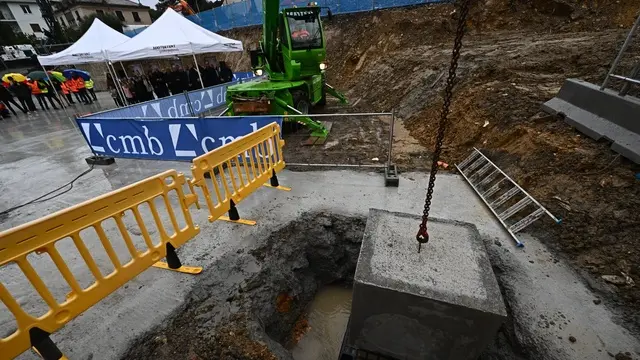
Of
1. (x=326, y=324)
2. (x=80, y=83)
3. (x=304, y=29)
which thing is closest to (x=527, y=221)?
(x=326, y=324)

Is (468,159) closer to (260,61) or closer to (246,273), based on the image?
(246,273)

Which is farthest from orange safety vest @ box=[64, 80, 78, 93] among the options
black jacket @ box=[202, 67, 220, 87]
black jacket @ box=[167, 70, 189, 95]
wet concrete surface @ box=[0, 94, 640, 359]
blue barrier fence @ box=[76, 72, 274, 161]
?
blue barrier fence @ box=[76, 72, 274, 161]

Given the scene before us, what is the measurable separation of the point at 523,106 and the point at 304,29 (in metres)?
Result: 6.08

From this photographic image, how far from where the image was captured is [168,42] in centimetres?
860

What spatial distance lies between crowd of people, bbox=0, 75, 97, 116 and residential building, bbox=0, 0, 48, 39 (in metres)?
42.6

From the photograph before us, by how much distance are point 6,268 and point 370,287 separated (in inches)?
180

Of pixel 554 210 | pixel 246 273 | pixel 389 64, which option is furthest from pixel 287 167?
pixel 389 64

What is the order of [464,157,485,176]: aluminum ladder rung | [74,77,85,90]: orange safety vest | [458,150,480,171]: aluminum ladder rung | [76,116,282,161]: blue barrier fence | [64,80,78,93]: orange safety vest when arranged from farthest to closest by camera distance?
[74,77,85,90]: orange safety vest → [64,80,78,93]: orange safety vest → [76,116,282,161]: blue barrier fence → [458,150,480,171]: aluminum ladder rung → [464,157,485,176]: aluminum ladder rung

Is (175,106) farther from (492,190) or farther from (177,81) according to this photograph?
(492,190)

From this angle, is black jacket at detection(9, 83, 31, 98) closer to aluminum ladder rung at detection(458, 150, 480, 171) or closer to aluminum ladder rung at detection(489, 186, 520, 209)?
aluminum ladder rung at detection(458, 150, 480, 171)

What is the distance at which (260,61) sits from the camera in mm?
8195

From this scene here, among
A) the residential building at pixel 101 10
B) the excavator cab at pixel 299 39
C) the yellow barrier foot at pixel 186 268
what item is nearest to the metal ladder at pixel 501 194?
the yellow barrier foot at pixel 186 268

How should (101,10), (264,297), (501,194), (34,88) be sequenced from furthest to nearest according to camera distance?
1. (101,10)
2. (34,88)
3. (501,194)
4. (264,297)

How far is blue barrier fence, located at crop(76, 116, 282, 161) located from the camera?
508 centimetres
